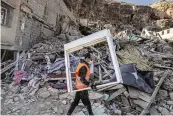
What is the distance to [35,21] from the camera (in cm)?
1088

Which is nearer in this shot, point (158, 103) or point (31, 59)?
point (158, 103)

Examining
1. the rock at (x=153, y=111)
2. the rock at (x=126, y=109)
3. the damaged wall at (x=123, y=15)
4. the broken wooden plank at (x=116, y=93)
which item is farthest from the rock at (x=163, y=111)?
the damaged wall at (x=123, y=15)

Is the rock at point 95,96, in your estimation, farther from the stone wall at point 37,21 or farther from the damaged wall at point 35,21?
the stone wall at point 37,21

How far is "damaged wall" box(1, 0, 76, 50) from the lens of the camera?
30.4 ft

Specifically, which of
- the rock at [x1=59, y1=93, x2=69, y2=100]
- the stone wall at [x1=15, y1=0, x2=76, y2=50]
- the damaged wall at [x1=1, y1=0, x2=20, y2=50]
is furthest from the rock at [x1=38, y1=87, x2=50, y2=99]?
the stone wall at [x1=15, y1=0, x2=76, y2=50]

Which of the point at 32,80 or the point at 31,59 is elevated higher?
the point at 31,59

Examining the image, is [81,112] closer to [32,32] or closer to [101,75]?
[101,75]

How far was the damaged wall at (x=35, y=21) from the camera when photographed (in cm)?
928

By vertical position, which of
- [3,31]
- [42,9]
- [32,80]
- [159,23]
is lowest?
[32,80]

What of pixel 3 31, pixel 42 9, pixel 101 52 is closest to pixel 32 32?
pixel 42 9

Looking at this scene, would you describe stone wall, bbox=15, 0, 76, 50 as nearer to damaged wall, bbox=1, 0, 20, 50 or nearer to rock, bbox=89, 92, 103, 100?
damaged wall, bbox=1, 0, 20, 50

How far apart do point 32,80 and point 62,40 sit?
6.01 m

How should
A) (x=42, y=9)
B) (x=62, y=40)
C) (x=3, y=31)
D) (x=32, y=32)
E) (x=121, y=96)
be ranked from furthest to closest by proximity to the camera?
1. (x=62, y=40)
2. (x=42, y=9)
3. (x=32, y=32)
4. (x=3, y=31)
5. (x=121, y=96)

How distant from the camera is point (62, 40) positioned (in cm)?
1335
